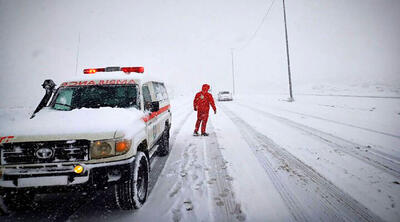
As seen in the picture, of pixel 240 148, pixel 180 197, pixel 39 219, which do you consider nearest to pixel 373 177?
pixel 240 148

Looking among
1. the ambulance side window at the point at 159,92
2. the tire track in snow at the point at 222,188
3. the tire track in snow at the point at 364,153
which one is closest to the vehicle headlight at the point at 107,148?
the tire track in snow at the point at 222,188

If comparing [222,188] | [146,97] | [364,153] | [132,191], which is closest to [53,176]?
[132,191]

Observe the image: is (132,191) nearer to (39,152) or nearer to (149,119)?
Answer: (39,152)

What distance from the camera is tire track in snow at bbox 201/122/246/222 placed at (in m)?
2.48

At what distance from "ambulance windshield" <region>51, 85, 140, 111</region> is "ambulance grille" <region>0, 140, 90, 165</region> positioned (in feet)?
4.08

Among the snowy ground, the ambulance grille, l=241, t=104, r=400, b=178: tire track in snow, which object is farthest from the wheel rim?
l=241, t=104, r=400, b=178: tire track in snow

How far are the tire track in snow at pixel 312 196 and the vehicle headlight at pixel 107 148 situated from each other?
2.33m

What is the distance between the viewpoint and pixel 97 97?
3525mm

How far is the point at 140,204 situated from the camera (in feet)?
8.80

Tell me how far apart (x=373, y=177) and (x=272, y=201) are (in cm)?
213

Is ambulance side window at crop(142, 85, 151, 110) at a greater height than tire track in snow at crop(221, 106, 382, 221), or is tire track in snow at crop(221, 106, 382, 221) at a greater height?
ambulance side window at crop(142, 85, 151, 110)

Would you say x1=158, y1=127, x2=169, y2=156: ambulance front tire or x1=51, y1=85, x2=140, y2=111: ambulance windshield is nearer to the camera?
x1=51, y1=85, x2=140, y2=111: ambulance windshield

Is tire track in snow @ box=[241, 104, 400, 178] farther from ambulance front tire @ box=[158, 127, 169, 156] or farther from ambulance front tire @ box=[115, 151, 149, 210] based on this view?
ambulance front tire @ box=[158, 127, 169, 156]

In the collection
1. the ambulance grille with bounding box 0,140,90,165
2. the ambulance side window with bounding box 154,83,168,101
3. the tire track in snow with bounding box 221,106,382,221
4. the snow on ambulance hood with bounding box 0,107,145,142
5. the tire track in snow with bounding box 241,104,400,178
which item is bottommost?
the tire track in snow with bounding box 221,106,382,221
